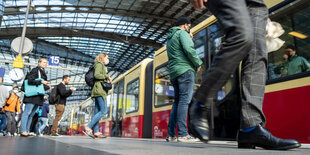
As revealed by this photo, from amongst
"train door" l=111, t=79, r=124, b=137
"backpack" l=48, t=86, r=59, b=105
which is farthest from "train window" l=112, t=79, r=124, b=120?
"backpack" l=48, t=86, r=59, b=105

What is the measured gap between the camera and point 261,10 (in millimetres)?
1525

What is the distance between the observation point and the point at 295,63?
237 cm

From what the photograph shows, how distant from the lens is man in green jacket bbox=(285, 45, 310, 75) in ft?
7.50

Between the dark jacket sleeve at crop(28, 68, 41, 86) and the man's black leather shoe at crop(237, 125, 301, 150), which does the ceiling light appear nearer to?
the man's black leather shoe at crop(237, 125, 301, 150)

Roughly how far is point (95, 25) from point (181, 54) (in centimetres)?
1945

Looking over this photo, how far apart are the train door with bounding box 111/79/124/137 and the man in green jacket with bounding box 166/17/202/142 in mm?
4444

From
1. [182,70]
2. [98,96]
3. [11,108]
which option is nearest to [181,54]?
[182,70]

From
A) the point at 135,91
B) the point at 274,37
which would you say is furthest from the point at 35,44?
the point at 274,37

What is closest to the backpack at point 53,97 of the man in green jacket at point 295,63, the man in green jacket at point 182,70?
the man in green jacket at point 182,70

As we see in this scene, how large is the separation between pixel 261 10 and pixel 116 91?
270 inches

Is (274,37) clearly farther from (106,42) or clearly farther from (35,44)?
(35,44)

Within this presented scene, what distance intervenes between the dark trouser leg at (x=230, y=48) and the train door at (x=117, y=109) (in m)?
5.97

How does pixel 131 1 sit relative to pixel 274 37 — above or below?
above

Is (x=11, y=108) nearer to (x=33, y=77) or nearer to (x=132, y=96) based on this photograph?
(x=33, y=77)
